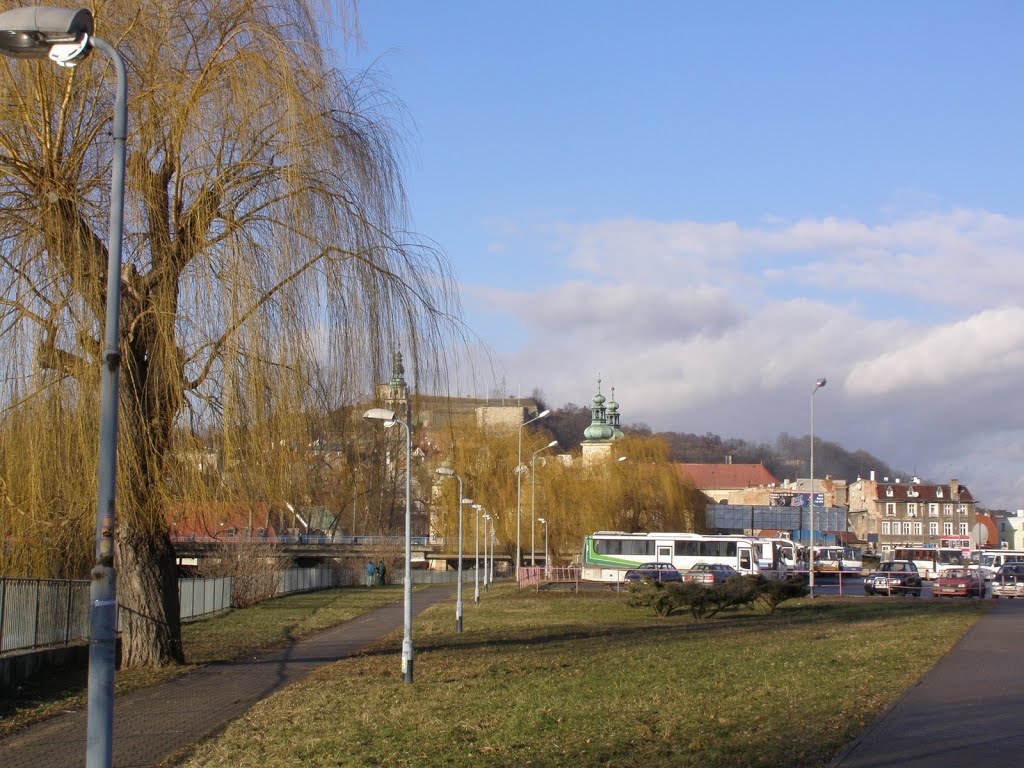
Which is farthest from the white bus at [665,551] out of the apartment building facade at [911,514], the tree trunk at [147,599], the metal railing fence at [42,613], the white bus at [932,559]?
the apartment building facade at [911,514]

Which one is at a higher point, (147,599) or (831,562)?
(147,599)

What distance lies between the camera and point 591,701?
46.9 ft

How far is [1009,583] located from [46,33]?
187ft

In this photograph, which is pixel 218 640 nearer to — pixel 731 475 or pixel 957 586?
pixel 957 586

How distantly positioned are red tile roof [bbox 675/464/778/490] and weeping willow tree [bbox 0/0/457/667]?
15340 cm

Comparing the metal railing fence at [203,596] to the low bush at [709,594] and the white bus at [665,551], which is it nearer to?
the low bush at [709,594]

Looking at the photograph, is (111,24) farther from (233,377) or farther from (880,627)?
(880,627)

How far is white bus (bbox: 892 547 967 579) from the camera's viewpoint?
79312mm

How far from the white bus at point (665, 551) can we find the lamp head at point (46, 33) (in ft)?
201

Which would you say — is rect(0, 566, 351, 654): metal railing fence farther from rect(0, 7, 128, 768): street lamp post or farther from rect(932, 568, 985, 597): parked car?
rect(932, 568, 985, 597): parked car

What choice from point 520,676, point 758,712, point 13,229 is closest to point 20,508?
point 13,229

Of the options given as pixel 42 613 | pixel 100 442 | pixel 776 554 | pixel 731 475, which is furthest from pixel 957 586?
pixel 731 475

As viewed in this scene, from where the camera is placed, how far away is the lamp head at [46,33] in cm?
721

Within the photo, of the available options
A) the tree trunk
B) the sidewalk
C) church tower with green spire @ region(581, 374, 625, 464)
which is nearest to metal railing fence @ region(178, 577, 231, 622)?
the tree trunk
